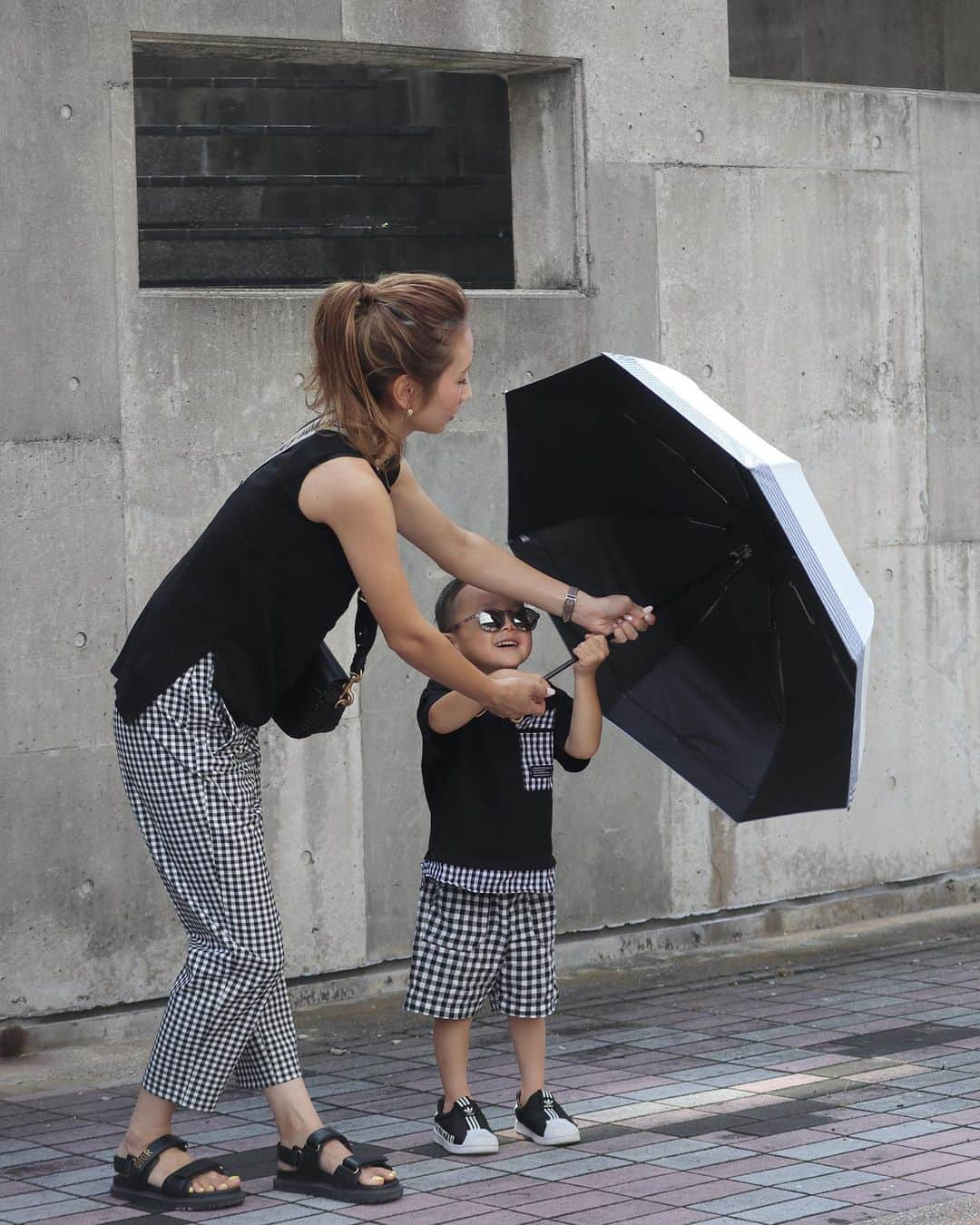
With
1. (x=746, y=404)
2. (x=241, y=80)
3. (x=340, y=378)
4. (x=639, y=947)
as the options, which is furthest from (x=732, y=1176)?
(x=241, y=80)

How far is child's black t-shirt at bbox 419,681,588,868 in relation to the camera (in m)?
4.88

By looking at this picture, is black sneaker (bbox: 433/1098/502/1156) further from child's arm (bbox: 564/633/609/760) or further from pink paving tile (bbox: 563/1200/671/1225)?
child's arm (bbox: 564/633/609/760)

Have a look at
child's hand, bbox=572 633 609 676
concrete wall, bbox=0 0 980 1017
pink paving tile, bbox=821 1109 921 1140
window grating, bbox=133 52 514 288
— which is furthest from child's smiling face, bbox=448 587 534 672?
window grating, bbox=133 52 514 288

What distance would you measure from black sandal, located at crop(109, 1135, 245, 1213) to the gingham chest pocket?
3.76 ft

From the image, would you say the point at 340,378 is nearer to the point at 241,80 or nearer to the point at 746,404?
the point at 746,404

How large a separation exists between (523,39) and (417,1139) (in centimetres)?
370

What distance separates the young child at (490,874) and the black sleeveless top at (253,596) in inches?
21.6

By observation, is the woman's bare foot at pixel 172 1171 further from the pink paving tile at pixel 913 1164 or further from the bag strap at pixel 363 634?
the pink paving tile at pixel 913 1164

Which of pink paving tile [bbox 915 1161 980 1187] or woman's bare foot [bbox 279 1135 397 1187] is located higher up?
woman's bare foot [bbox 279 1135 397 1187]

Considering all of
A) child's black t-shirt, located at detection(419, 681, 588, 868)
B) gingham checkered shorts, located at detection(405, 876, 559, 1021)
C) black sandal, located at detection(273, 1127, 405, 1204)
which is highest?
child's black t-shirt, located at detection(419, 681, 588, 868)

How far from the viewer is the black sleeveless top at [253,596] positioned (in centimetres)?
434

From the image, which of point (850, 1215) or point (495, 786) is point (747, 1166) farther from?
point (495, 786)

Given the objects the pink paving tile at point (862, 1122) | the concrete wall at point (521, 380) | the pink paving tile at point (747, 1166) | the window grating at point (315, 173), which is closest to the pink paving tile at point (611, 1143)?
the pink paving tile at point (747, 1166)

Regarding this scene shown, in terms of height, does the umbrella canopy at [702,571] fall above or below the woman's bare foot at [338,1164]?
above
